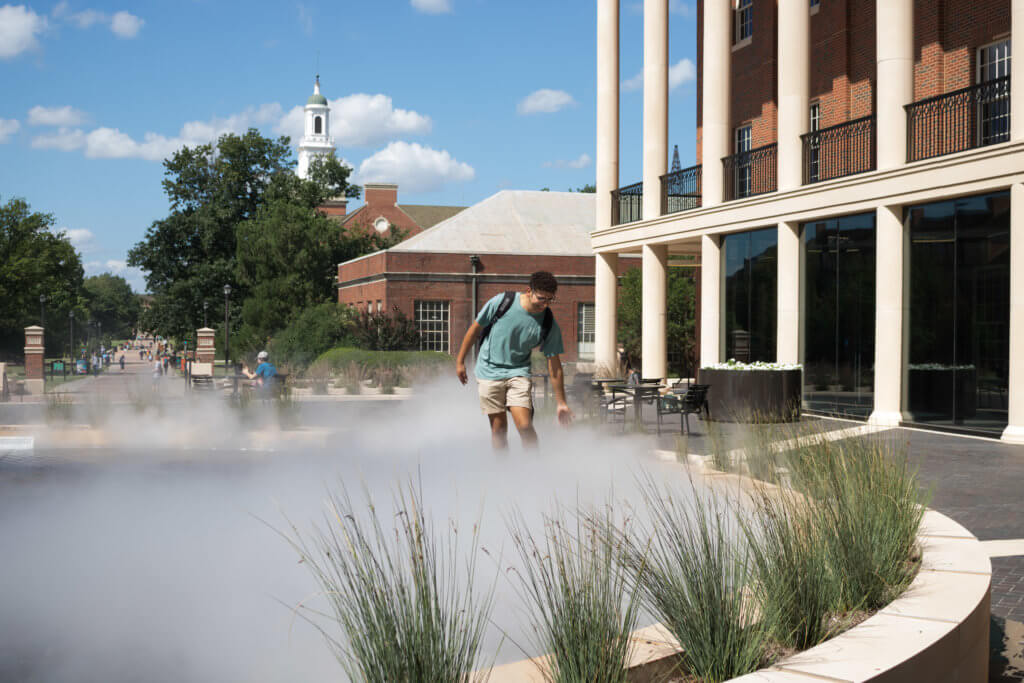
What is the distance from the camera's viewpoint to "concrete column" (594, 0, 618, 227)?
2809 centimetres

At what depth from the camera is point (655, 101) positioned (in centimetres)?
2636

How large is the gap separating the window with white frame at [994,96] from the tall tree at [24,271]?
75353mm

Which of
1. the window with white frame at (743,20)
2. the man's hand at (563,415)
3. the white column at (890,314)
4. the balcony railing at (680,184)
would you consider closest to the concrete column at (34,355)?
→ the balcony railing at (680,184)

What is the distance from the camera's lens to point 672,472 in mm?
10016

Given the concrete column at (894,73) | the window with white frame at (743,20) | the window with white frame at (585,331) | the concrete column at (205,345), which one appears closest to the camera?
the concrete column at (894,73)

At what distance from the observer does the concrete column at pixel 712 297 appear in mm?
23656

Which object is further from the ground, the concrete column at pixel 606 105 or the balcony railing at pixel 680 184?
the concrete column at pixel 606 105

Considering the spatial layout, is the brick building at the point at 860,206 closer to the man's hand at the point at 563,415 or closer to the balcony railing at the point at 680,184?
the balcony railing at the point at 680,184

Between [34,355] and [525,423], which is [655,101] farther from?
[34,355]

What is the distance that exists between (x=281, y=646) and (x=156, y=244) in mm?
64874

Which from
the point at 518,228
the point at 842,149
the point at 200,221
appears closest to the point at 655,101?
the point at 842,149

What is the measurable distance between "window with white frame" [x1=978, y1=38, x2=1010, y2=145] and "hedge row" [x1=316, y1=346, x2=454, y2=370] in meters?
21.4

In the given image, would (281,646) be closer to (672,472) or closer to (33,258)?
(672,472)

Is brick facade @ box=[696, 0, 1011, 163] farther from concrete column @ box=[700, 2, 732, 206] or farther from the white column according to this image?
the white column
